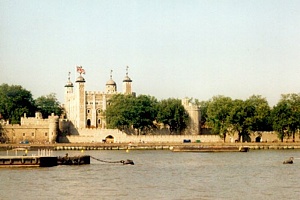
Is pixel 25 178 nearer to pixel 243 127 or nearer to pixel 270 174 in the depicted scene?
pixel 270 174

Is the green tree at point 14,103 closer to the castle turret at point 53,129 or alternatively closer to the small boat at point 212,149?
the castle turret at point 53,129

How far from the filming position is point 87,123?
12794cm

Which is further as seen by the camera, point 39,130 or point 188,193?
point 39,130

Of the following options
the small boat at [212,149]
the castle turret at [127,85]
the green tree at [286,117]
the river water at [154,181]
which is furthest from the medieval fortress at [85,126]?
the river water at [154,181]

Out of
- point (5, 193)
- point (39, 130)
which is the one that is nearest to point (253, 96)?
point (39, 130)

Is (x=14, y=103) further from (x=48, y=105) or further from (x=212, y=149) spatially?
(x=212, y=149)

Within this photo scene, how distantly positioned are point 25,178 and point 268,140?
224 feet

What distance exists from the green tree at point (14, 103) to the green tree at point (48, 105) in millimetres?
6812

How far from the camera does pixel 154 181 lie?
53.1m

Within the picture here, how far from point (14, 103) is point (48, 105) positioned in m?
17.0

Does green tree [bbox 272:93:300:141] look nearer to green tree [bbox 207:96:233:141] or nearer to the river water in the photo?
green tree [bbox 207:96:233:141]

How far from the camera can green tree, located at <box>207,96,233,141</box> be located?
114938 millimetres

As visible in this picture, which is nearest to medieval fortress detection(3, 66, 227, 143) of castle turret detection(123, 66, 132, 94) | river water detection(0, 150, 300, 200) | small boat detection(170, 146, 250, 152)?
castle turret detection(123, 66, 132, 94)

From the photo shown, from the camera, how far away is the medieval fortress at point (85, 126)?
118m
